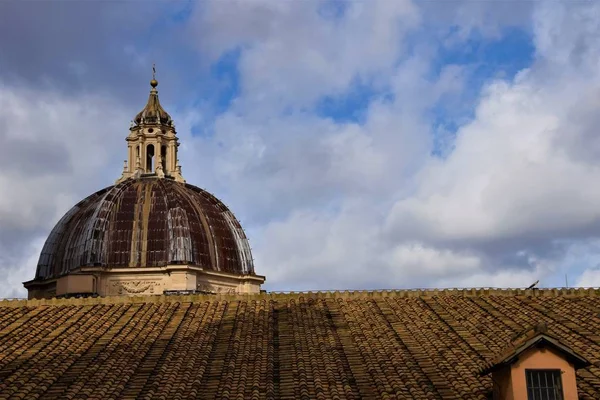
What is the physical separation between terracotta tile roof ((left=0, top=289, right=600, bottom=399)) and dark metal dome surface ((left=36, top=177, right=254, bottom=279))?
24406 millimetres

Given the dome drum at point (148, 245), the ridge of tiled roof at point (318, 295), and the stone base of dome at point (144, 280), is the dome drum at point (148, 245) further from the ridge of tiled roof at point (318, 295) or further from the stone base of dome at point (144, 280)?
the ridge of tiled roof at point (318, 295)

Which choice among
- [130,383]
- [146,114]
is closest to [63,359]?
[130,383]

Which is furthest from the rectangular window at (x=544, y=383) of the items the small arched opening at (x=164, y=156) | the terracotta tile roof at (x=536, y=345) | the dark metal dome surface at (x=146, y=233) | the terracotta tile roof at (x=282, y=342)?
the small arched opening at (x=164, y=156)

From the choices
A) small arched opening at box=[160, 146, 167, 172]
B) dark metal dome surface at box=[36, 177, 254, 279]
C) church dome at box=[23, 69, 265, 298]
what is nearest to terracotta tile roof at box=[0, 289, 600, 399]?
church dome at box=[23, 69, 265, 298]

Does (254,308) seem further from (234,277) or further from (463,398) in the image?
(234,277)

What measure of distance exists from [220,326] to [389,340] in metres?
4.29

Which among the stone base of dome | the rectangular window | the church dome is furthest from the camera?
the church dome

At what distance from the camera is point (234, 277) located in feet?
176

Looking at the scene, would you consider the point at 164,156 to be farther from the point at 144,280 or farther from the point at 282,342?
the point at 282,342

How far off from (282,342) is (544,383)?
6.50 meters

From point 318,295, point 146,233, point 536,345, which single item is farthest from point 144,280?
point 536,345

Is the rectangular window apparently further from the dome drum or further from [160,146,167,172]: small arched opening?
[160,146,167,172]: small arched opening

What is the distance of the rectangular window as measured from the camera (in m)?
19.4

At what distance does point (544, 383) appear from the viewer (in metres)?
19.4
